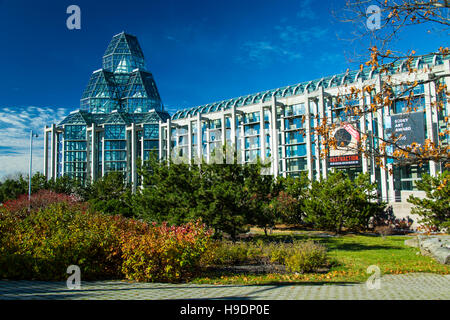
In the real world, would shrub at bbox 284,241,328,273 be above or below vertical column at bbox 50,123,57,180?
below

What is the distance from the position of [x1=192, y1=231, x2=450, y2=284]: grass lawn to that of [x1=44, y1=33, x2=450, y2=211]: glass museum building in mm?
12146

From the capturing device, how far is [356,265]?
48.9 ft

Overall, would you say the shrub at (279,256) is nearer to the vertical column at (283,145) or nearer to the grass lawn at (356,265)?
the grass lawn at (356,265)

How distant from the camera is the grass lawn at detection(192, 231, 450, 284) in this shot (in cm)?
1129

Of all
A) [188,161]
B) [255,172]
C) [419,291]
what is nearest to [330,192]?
[255,172]

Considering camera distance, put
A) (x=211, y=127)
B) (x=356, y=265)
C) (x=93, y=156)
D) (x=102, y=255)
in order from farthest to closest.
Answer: (x=93, y=156), (x=211, y=127), (x=356, y=265), (x=102, y=255)

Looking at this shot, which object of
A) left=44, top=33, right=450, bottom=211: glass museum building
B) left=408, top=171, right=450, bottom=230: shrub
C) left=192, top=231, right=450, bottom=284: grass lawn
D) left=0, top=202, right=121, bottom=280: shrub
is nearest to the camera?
left=0, top=202, right=121, bottom=280: shrub

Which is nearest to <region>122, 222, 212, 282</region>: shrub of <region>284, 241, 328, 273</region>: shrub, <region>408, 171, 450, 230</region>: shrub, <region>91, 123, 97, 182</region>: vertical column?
<region>284, 241, 328, 273</region>: shrub

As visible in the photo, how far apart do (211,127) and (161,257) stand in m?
53.5

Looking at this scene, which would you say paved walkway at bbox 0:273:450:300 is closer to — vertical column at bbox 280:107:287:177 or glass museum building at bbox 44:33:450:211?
glass museum building at bbox 44:33:450:211

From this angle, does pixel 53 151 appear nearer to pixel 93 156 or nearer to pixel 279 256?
pixel 93 156

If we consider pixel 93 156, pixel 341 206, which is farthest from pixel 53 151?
pixel 341 206

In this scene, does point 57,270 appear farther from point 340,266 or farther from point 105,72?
point 105,72

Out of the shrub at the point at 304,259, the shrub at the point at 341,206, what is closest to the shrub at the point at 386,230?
the shrub at the point at 341,206
